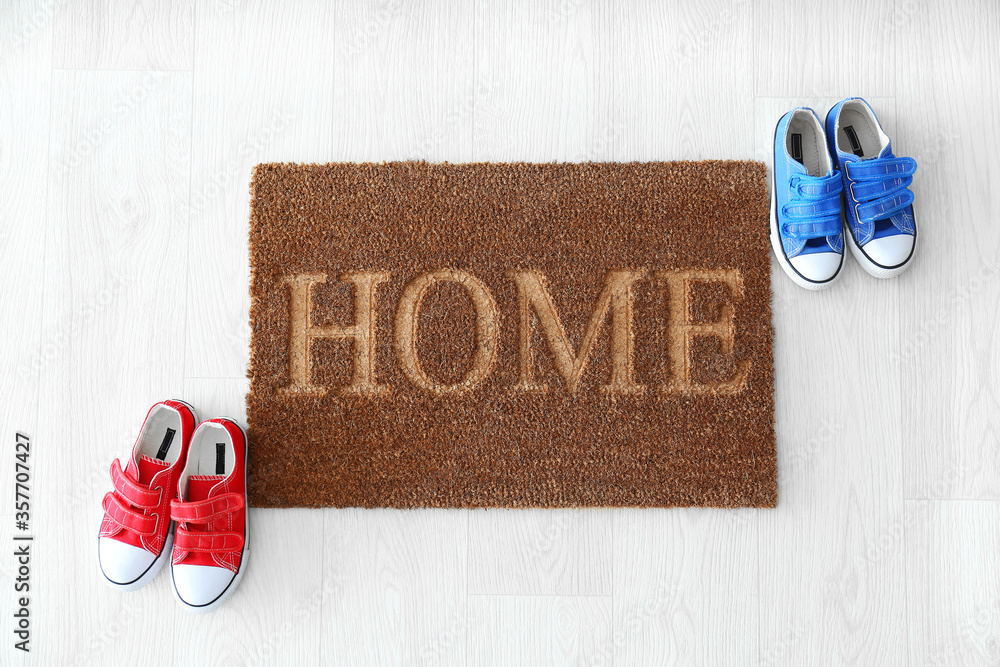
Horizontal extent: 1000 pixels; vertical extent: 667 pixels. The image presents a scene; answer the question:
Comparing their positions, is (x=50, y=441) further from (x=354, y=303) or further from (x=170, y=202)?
(x=354, y=303)

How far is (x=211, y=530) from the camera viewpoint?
1.21m

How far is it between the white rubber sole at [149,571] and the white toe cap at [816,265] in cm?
145

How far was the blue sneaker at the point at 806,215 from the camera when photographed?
4.10 feet

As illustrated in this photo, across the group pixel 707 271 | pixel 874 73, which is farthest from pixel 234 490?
pixel 874 73

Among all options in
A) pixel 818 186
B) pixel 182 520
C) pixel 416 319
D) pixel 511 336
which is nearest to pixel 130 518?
pixel 182 520

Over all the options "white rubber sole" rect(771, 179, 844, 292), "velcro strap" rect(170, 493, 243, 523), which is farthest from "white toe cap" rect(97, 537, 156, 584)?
"white rubber sole" rect(771, 179, 844, 292)

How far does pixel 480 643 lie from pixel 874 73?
1.53m

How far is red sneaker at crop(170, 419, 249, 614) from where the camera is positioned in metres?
1.19

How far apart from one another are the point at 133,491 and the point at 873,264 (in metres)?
1.61

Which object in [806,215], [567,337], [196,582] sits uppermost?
[806,215]

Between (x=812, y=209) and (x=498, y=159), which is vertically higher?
(x=498, y=159)
